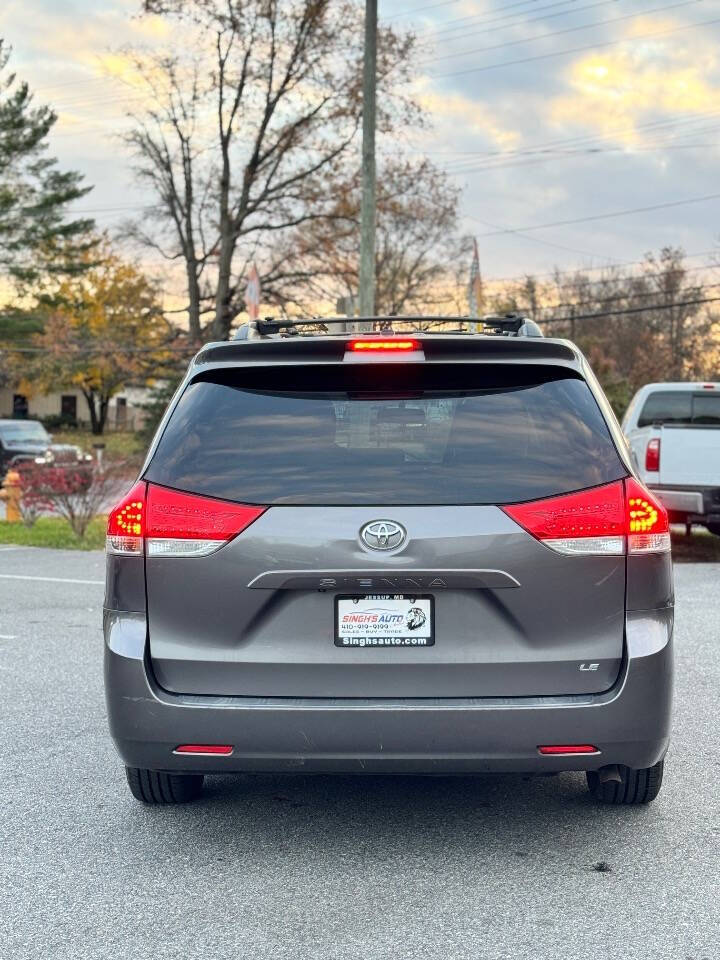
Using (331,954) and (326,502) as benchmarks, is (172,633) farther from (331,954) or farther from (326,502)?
(331,954)

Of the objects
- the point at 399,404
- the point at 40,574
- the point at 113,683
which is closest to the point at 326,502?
the point at 399,404

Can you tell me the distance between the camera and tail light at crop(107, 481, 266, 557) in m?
4.32

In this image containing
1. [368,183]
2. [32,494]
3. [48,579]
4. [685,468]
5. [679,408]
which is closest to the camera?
[48,579]

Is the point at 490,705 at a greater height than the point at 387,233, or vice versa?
the point at 387,233

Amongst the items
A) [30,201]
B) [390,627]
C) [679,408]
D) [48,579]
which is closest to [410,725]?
[390,627]

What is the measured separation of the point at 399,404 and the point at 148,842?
73.7 inches

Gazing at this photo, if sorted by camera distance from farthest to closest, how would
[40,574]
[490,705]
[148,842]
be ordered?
[40,574]
[148,842]
[490,705]

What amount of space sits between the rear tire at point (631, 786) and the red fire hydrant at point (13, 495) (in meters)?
16.5

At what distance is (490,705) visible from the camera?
421 centimetres

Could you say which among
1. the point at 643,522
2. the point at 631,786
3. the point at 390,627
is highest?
the point at 643,522

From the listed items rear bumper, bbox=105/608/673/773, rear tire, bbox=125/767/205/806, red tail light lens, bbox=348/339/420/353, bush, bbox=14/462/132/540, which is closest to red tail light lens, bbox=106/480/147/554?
rear bumper, bbox=105/608/673/773

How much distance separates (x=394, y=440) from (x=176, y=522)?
2.59 ft

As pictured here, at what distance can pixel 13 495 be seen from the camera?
2125 centimetres

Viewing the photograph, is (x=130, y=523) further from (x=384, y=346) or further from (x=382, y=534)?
(x=384, y=346)
